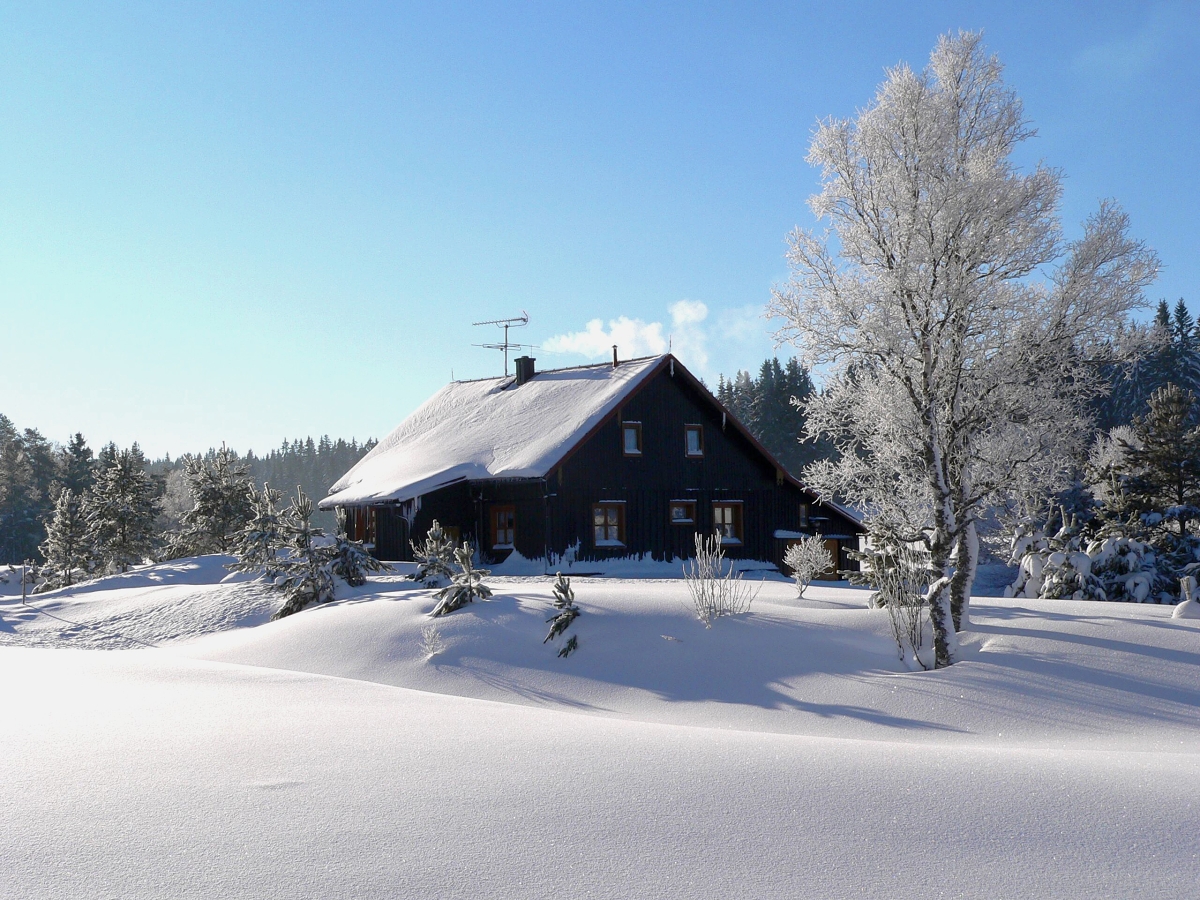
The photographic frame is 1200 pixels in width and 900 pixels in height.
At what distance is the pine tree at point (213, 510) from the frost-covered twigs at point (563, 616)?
85.7 feet

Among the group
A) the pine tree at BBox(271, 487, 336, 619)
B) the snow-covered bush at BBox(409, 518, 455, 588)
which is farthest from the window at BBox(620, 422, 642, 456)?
the snow-covered bush at BBox(409, 518, 455, 588)

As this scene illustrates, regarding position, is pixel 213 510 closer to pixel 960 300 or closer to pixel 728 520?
pixel 728 520

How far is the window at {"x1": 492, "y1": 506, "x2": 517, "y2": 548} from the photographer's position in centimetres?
2792

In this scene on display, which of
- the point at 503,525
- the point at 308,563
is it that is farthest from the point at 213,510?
the point at 308,563

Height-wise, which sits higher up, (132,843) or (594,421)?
(594,421)

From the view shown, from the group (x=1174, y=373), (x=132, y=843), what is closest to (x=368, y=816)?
(x=132, y=843)

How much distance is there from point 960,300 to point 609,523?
17.0 meters

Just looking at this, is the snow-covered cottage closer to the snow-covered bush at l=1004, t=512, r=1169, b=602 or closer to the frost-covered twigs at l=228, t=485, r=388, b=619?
the frost-covered twigs at l=228, t=485, r=388, b=619

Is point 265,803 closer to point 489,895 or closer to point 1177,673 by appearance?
point 489,895

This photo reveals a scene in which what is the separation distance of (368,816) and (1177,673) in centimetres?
876

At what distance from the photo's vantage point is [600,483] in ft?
90.2

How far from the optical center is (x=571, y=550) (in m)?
26.7

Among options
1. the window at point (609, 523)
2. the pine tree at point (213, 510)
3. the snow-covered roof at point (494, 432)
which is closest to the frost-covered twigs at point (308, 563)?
the snow-covered roof at point (494, 432)

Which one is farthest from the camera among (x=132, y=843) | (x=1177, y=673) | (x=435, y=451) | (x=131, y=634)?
(x=435, y=451)
